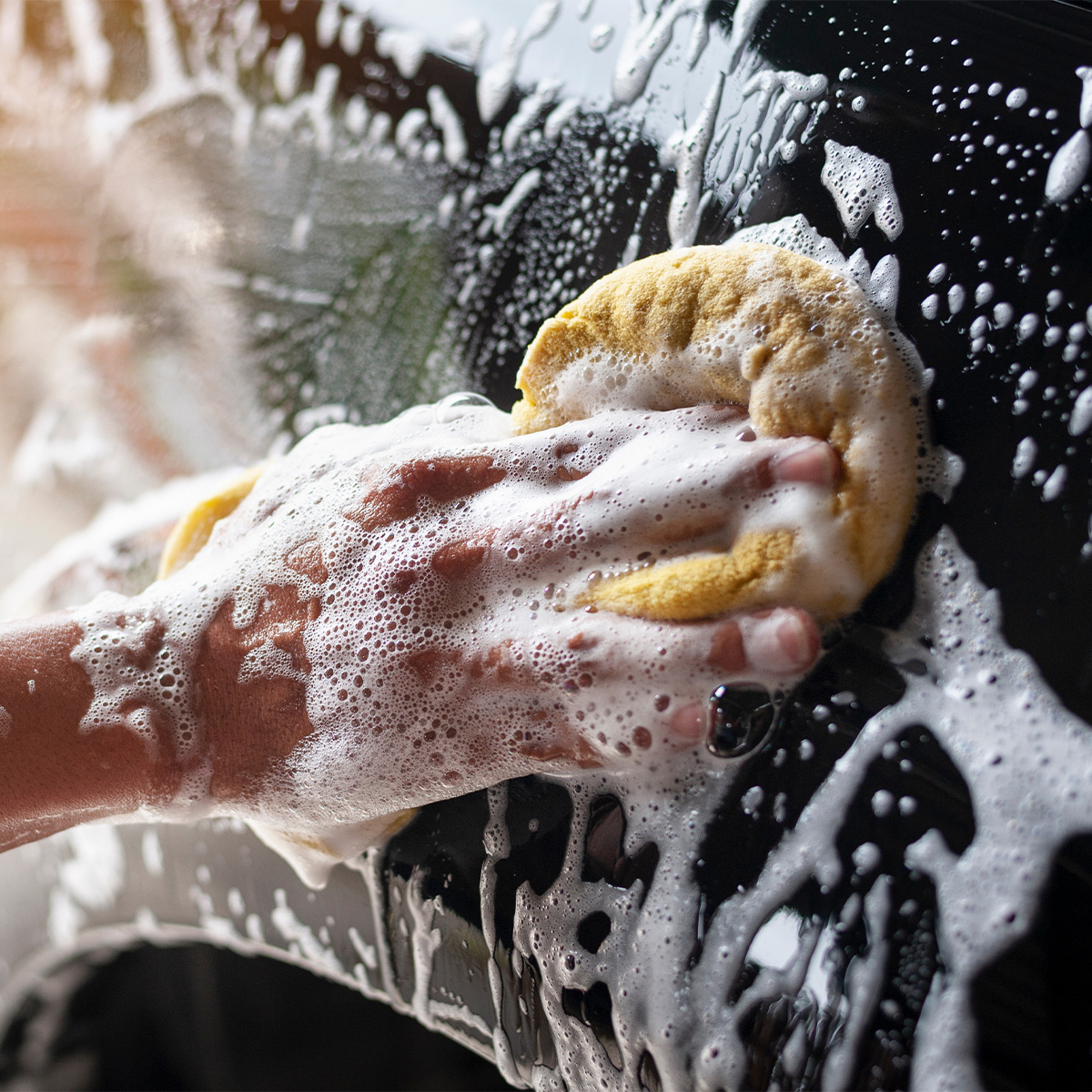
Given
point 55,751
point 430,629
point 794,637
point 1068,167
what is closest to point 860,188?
point 1068,167

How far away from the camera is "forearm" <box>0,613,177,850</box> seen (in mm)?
661

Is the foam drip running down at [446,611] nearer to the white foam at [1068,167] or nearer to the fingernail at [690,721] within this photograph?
the fingernail at [690,721]

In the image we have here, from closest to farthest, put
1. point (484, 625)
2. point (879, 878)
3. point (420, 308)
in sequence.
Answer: point (879, 878)
point (484, 625)
point (420, 308)

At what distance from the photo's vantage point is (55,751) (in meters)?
0.67

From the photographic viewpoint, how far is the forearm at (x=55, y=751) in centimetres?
66

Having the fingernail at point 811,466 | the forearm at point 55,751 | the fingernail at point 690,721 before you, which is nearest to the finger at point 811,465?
the fingernail at point 811,466

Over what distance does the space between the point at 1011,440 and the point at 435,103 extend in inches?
27.1

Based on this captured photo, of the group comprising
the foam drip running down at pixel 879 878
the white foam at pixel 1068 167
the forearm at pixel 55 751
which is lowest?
the forearm at pixel 55 751

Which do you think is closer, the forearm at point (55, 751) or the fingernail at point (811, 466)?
the fingernail at point (811, 466)

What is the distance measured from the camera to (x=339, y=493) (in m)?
0.68

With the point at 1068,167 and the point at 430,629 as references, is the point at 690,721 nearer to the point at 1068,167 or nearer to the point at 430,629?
the point at 430,629

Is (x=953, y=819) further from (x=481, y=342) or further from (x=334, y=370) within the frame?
(x=334, y=370)

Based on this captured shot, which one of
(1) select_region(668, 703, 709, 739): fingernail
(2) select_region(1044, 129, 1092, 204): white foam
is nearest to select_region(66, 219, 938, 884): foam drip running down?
(1) select_region(668, 703, 709, 739): fingernail

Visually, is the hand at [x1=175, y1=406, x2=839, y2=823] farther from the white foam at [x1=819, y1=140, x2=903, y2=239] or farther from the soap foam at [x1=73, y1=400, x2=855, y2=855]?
the white foam at [x1=819, y1=140, x2=903, y2=239]
